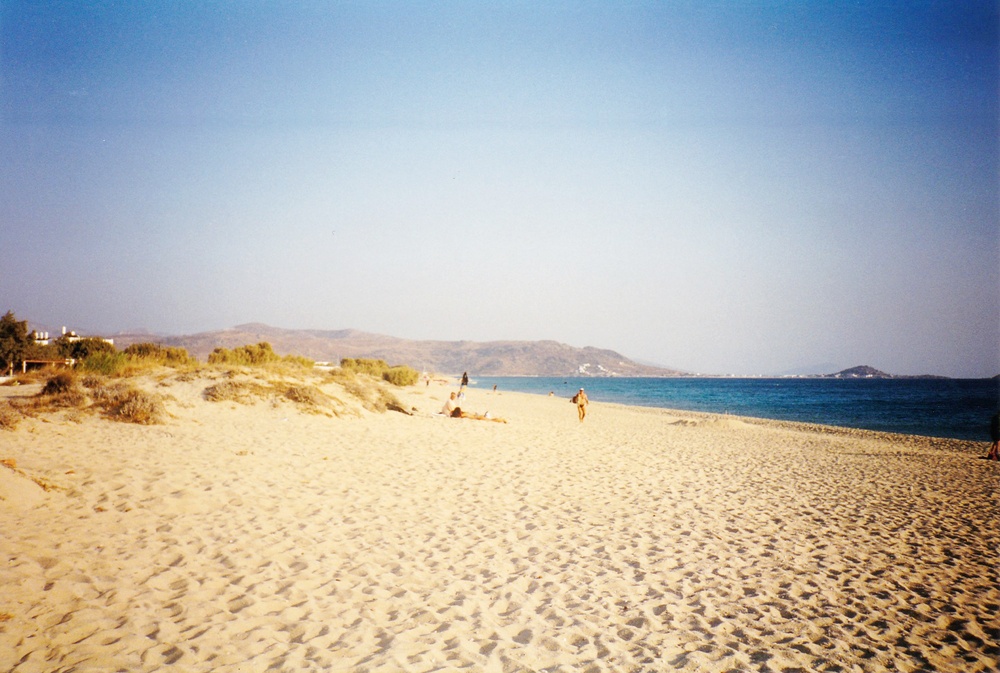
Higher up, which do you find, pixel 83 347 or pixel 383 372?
pixel 83 347

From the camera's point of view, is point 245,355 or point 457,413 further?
point 245,355

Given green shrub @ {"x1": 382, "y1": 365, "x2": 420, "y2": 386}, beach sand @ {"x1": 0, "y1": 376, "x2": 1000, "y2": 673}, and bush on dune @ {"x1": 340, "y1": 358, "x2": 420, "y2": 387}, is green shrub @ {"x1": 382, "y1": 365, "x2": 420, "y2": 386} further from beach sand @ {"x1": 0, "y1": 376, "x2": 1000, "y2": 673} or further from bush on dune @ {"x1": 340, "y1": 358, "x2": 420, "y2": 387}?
beach sand @ {"x1": 0, "y1": 376, "x2": 1000, "y2": 673}

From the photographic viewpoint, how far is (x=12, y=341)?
25.7 metres

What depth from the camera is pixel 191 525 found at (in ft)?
18.5

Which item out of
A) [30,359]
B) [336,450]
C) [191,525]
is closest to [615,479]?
[336,450]

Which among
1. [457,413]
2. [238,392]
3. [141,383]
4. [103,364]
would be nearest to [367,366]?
[103,364]

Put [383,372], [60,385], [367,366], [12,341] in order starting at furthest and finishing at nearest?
[367,366], [383,372], [12,341], [60,385]

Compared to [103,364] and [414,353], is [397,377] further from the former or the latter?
[414,353]

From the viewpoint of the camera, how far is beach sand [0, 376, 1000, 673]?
3.62 meters

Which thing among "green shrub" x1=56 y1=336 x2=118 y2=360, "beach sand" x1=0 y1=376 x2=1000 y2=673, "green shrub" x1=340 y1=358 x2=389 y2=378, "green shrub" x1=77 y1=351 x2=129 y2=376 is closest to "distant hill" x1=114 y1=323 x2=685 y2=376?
"green shrub" x1=340 y1=358 x2=389 y2=378

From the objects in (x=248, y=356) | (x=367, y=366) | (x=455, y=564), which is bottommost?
(x=455, y=564)

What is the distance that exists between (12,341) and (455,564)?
3222 centimetres

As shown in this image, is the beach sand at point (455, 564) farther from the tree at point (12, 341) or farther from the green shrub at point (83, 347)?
the tree at point (12, 341)

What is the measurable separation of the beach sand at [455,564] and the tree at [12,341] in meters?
21.8
